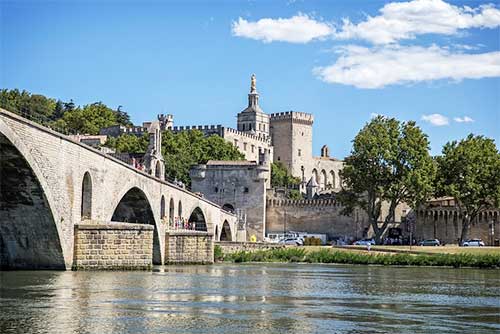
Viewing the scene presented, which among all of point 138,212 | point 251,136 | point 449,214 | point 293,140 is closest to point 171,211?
point 138,212

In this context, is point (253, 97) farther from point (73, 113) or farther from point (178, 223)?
point (178, 223)

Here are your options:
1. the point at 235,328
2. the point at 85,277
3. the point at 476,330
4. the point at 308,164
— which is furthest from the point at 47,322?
the point at 308,164

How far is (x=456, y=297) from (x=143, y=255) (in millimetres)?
13357

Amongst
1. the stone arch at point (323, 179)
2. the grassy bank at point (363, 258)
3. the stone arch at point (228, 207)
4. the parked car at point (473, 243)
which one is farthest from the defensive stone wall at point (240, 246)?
the stone arch at point (323, 179)

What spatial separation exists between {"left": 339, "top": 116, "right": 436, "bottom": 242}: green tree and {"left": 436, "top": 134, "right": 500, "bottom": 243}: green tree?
5.86 ft

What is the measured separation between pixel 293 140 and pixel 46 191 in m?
112

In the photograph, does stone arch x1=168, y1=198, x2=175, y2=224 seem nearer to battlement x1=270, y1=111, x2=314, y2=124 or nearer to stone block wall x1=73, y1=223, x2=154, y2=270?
stone block wall x1=73, y1=223, x2=154, y2=270

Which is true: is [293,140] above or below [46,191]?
above

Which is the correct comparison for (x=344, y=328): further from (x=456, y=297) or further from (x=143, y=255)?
(x=143, y=255)

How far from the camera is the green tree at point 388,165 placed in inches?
3159

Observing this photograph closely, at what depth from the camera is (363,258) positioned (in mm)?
60000

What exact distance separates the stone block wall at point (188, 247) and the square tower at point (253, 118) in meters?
92.0

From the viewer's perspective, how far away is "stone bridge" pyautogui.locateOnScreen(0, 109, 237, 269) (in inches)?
1228

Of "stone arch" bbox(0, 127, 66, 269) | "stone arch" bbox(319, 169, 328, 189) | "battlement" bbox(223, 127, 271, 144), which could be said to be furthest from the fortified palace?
"stone arch" bbox(0, 127, 66, 269)
